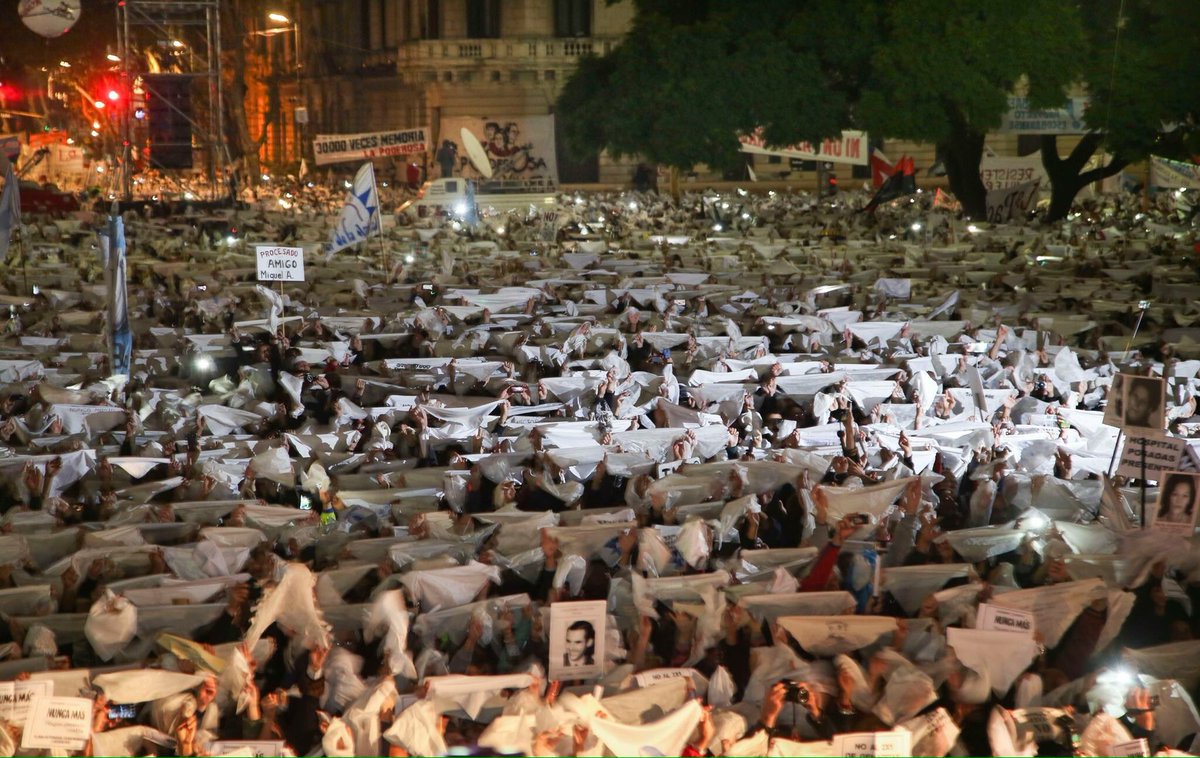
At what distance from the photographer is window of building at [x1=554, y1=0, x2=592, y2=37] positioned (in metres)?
58.7

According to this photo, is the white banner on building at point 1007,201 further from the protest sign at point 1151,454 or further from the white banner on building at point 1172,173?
the protest sign at point 1151,454

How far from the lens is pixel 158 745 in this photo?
21.2ft

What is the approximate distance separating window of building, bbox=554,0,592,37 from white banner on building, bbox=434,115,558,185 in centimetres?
801

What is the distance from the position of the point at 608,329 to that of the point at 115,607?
371 inches

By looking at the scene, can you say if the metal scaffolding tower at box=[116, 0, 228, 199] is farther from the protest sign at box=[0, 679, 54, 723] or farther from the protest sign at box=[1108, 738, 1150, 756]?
the protest sign at box=[1108, 738, 1150, 756]

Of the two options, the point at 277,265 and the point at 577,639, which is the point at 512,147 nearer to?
the point at 277,265

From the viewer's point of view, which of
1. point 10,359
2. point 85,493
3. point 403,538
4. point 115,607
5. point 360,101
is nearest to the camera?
point 115,607

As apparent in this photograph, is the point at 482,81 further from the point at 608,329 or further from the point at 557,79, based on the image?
the point at 608,329

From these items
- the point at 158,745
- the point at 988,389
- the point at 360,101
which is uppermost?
the point at 360,101

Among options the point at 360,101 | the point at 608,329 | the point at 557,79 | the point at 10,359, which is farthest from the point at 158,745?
the point at 360,101

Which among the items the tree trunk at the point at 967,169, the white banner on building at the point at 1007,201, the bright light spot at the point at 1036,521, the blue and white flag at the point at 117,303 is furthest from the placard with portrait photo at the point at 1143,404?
the tree trunk at the point at 967,169

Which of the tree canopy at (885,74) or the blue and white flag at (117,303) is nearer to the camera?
the blue and white flag at (117,303)

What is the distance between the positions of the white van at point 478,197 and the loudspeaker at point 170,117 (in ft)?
17.5

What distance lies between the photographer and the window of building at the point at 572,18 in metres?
58.7
